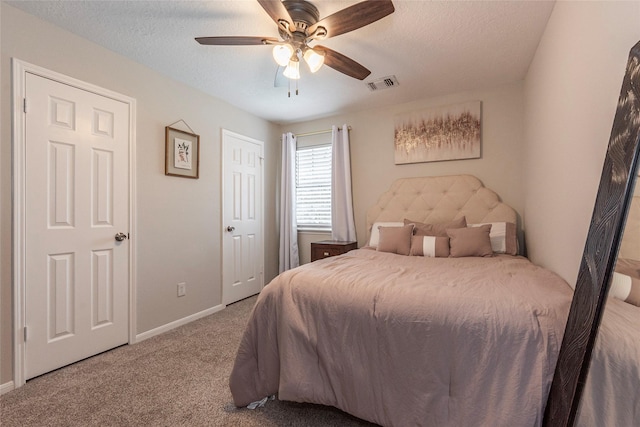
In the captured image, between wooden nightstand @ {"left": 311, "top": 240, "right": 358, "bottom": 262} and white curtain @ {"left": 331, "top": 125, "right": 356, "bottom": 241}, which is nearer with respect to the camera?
wooden nightstand @ {"left": 311, "top": 240, "right": 358, "bottom": 262}

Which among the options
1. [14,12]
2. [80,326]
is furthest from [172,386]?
[14,12]

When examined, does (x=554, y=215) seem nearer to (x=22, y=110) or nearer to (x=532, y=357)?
(x=532, y=357)

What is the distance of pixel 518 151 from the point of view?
298 centimetres

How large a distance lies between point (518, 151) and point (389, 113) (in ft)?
4.97

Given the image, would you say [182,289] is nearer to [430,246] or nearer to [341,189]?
[341,189]

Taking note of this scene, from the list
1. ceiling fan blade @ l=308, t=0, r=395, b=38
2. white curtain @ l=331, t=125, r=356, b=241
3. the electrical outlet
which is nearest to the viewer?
ceiling fan blade @ l=308, t=0, r=395, b=38

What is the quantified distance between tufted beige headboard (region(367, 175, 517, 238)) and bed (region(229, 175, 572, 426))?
1151mm

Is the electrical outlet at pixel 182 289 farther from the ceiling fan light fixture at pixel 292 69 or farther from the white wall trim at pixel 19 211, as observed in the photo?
the ceiling fan light fixture at pixel 292 69

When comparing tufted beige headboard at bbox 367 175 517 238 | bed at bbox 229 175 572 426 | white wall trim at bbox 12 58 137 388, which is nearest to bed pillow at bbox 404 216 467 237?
tufted beige headboard at bbox 367 175 517 238

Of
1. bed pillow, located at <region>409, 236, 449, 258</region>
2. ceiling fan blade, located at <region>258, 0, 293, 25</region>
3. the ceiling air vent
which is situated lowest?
bed pillow, located at <region>409, 236, 449, 258</region>

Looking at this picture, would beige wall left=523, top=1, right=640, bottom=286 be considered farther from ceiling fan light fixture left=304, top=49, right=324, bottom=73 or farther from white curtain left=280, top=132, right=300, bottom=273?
white curtain left=280, top=132, right=300, bottom=273

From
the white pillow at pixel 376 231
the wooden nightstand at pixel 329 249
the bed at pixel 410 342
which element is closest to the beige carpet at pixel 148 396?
the bed at pixel 410 342

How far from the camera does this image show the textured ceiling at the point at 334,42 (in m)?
1.87

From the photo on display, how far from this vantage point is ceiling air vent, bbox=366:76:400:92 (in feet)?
9.36
